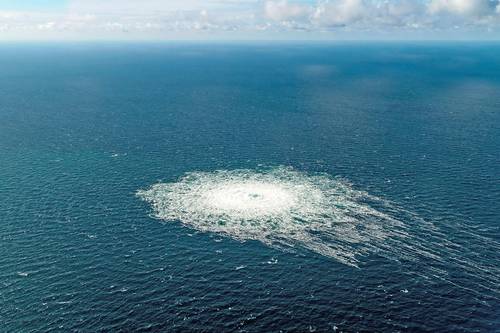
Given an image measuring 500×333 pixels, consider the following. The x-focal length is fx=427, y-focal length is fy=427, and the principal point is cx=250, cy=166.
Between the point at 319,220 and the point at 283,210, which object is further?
the point at 283,210

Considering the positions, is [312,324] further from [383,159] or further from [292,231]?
[383,159]

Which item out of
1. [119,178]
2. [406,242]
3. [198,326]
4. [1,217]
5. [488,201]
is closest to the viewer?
[198,326]

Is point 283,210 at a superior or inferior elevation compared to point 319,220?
superior

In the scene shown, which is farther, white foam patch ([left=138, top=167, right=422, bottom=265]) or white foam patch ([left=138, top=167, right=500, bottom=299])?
white foam patch ([left=138, top=167, right=422, bottom=265])

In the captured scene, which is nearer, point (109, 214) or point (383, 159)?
point (109, 214)

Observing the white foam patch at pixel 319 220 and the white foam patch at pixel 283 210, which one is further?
the white foam patch at pixel 283 210

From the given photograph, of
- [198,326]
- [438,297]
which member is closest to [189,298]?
[198,326]

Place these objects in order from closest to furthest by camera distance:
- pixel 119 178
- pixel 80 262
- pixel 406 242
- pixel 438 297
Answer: pixel 438 297 < pixel 80 262 < pixel 406 242 < pixel 119 178
